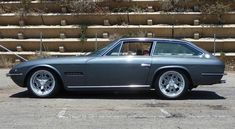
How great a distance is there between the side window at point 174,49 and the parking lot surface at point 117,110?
3.23 feet

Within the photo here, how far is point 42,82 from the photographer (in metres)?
11.1

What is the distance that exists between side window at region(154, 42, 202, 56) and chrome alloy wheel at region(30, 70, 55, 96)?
238 centimetres

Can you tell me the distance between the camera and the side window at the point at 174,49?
11375mm

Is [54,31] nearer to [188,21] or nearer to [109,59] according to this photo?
[188,21]

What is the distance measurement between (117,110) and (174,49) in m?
Result: 2.45

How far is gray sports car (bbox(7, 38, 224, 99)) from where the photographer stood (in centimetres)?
1101

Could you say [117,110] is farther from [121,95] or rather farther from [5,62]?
[5,62]

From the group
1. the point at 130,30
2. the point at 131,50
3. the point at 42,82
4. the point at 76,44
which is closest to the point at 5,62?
the point at 76,44

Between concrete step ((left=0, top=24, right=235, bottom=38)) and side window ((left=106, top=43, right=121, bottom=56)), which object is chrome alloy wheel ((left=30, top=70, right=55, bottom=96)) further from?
concrete step ((left=0, top=24, right=235, bottom=38))

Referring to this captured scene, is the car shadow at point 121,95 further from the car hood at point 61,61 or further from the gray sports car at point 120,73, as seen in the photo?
the car hood at point 61,61

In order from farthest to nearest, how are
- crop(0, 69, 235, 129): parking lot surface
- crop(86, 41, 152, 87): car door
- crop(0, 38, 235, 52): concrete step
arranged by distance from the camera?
crop(0, 38, 235, 52): concrete step → crop(86, 41, 152, 87): car door → crop(0, 69, 235, 129): parking lot surface

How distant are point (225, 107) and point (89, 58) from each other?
305cm

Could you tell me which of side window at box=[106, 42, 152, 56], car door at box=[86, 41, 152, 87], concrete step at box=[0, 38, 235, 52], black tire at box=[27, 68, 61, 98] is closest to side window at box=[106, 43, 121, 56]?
side window at box=[106, 42, 152, 56]

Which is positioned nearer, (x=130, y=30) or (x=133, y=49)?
(x=133, y=49)
